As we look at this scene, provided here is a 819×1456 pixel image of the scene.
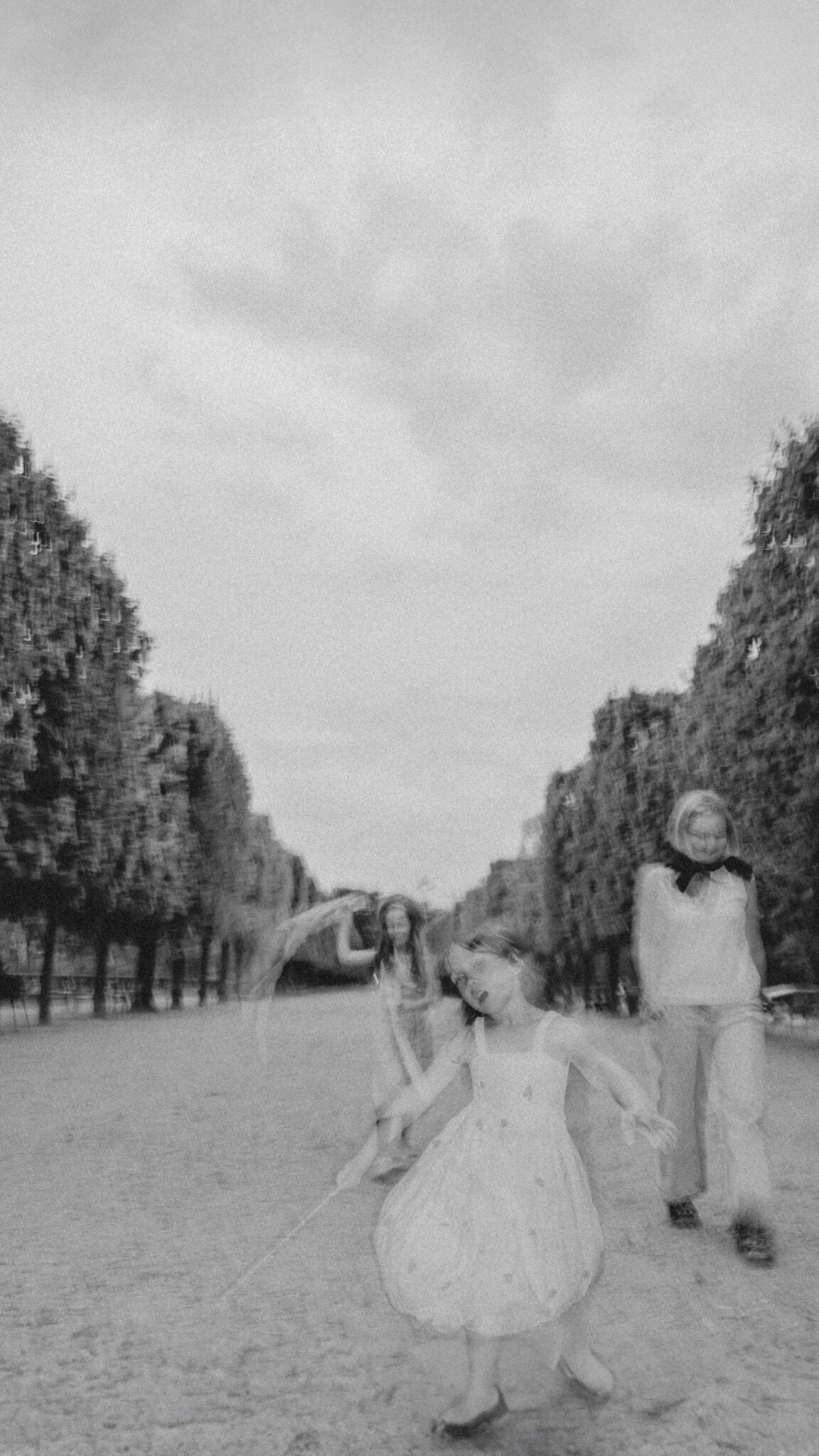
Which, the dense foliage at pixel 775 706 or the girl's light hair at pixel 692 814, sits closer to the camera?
the girl's light hair at pixel 692 814

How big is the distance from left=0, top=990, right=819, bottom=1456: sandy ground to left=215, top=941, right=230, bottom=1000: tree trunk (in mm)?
63781

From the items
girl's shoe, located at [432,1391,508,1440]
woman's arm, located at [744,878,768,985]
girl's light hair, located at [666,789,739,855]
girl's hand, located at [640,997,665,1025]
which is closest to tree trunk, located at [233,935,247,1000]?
girl's hand, located at [640,997,665,1025]

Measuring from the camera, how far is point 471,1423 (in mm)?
4500

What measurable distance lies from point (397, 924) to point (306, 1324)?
4.02 m

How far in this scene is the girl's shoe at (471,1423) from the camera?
14.8 feet

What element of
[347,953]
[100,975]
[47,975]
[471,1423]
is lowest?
[471,1423]

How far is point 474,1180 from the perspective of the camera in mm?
4578

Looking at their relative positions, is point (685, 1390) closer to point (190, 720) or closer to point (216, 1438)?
point (216, 1438)

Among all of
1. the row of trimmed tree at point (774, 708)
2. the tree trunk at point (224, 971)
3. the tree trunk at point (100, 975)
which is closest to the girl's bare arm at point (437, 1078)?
the row of trimmed tree at point (774, 708)

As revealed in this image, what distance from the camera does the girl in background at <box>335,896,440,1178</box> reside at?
10023 mm

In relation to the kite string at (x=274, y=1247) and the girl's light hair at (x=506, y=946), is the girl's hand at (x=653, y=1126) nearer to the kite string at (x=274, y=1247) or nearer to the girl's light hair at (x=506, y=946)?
the girl's light hair at (x=506, y=946)

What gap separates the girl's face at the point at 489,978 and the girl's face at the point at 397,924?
17.0 feet

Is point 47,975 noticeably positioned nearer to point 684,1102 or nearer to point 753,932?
point 684,1102

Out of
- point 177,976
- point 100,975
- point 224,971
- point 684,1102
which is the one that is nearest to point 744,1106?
point 684,1102
